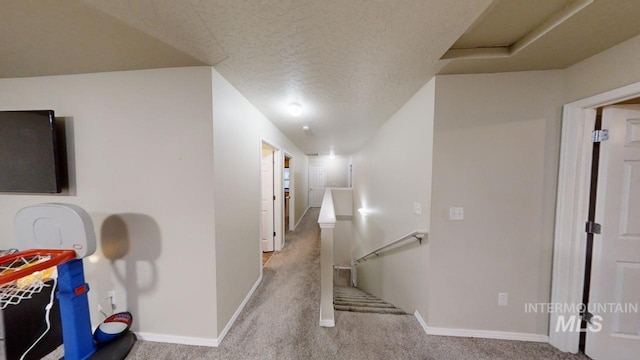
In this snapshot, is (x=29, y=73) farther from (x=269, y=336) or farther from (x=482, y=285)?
(x=482, y=285)

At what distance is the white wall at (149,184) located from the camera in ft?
5.16

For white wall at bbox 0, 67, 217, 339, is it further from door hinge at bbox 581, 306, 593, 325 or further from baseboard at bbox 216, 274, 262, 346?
door hinge at bbox 581, 306, 593, 325

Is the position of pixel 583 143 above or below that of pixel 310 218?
above

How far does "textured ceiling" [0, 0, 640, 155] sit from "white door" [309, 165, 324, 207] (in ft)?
20.6

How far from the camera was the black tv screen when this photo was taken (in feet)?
5.16

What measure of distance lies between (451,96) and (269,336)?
255 cm

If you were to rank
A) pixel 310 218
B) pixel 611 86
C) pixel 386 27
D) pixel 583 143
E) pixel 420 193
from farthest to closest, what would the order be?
pixel 310 218, pixel 420 193, pixel 583 143, pixel 611 86, pixel 386 27

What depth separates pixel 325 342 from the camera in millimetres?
1627

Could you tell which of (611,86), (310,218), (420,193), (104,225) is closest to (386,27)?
(420,193)

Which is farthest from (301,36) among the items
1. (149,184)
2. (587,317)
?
(587,317)

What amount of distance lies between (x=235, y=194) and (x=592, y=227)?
2.93m

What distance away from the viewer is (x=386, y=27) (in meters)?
1.13

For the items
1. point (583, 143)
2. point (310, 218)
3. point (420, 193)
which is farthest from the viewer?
point (310, 218)

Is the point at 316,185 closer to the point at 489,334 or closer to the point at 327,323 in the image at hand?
the point at 327,323
